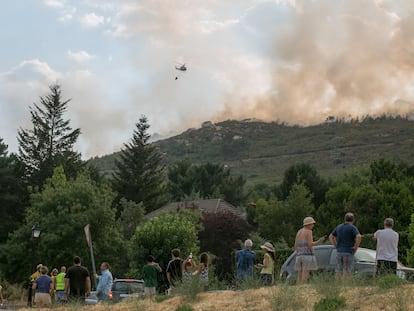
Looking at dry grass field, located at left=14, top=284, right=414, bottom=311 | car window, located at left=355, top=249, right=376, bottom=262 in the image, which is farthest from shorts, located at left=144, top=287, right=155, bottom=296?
car window, located at left=355, top=249, right=376, bottom=262

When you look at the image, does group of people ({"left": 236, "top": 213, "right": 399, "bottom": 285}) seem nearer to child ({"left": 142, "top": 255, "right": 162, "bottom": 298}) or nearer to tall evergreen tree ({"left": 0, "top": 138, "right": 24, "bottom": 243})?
child ({"left": 142, "top": 255, "right": 162, "bottom": 298})

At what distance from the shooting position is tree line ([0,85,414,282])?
42.9 m

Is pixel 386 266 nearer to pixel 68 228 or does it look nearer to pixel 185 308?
pixel 185 308

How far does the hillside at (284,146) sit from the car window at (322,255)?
8736 cm

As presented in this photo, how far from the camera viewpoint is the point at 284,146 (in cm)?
13212

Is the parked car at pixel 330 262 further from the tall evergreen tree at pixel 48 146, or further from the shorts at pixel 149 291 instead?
the tall evergreen tree at pixel 48 146

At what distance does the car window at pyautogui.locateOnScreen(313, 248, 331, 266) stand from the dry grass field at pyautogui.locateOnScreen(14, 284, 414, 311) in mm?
3968

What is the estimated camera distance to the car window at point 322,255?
19445 millimetres

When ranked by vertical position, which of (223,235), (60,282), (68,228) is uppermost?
(68,228)

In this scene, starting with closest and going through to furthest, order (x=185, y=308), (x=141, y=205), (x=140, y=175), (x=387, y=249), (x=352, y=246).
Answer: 1. (x=185, y=308)
2. (x=387, y=249)
3. (x=352, y=246)
4. (x=141, y=205)
5. (x=140, y=175)

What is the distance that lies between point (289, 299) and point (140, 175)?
217 ft

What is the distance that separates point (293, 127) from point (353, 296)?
446ft

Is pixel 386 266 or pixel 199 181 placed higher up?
pixel 199 181

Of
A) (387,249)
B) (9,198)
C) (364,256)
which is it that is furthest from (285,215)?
(387,249)
